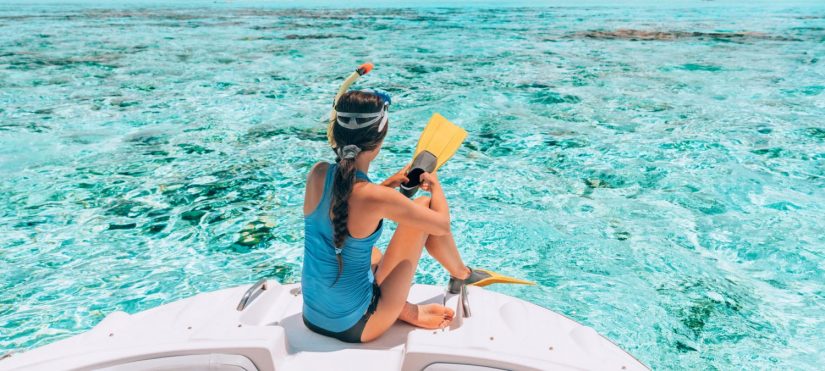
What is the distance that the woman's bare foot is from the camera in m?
2.54

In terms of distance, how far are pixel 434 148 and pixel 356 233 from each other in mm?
987

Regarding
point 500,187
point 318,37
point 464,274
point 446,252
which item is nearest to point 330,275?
point 446,252

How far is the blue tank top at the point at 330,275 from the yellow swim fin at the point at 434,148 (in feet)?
1.34

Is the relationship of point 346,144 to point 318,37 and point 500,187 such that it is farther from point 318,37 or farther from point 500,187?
point 318,37

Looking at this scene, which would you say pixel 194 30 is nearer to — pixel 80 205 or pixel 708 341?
pixel 80 205

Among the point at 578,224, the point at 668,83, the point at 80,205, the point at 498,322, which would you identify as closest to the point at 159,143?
the point at 80,205

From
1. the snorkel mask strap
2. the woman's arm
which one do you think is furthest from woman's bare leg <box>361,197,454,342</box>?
the snorkel mask strap

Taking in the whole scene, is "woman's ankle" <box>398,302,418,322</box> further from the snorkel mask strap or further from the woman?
the snorkel mask strap

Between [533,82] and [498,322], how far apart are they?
957cm

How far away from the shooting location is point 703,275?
435 centimetres

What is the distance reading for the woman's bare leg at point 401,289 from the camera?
2449 millimetres

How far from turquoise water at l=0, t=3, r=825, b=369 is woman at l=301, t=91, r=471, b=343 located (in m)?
1.86

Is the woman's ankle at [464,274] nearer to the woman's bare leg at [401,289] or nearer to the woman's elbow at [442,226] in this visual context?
the woman's bare leg at [401,289]

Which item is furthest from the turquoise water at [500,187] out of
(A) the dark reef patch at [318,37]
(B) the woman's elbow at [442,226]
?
(A) the dark reef patch at [318,37]
